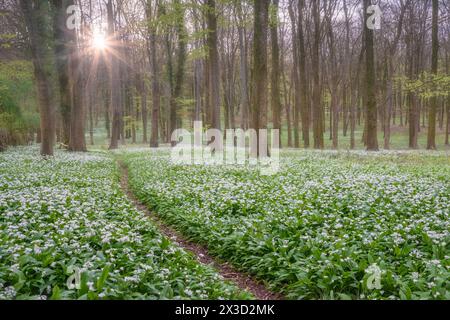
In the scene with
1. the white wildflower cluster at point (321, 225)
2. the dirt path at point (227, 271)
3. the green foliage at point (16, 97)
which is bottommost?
the dirt path at point (227, 271)

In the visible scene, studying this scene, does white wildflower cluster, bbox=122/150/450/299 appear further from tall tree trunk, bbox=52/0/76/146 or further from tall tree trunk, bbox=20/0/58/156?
tall tree trunk, bbox=52/0/76/146

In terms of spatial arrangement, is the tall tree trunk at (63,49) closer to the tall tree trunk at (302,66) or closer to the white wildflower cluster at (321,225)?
the white wildflower cluster at (321,225)

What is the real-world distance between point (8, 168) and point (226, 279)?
1132 centimetres

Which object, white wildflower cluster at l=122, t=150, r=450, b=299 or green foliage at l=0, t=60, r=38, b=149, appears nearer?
white wildflower cluster at l=122, t=150, r=450, b=299

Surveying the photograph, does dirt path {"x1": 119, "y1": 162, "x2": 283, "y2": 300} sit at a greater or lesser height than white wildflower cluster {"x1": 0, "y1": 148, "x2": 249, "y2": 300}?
lesser

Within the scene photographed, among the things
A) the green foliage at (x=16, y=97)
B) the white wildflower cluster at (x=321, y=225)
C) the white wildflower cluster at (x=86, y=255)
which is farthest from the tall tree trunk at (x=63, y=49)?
the white wildflower cluster at (x=86, y=255)

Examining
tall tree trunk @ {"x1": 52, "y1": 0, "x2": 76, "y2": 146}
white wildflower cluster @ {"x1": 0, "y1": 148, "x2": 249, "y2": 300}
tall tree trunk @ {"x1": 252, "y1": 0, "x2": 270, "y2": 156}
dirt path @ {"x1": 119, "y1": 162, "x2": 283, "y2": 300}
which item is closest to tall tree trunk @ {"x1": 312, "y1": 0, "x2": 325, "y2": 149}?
tall tree trunk @ {"x1": 252, "y1": 0, "x2": 270, "y2": 156}

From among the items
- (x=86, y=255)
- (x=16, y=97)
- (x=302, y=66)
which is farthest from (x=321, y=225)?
(x=16, y=97)

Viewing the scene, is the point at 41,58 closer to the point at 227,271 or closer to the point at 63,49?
the point at 63,49

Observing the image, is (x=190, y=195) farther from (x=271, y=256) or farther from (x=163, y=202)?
(x=271, y=256)

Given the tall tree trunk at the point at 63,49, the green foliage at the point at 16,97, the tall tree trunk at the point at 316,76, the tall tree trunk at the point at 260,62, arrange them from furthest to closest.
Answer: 1. the tall tree trunk at the point at 316,76
2. the tall tree trunk at the point at 63,49
3. the green foliage at the point at 16,97
4. the tall tree trunk at the point at 260,62

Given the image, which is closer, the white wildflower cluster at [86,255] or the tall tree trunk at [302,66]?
the white wildflower cluster at [86,255]

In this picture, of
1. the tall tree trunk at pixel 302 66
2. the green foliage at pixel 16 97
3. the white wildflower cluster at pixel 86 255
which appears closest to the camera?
the white wildflower cluster at pixel 86 255

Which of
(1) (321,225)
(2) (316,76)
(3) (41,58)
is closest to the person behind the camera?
(1) (321,225)
